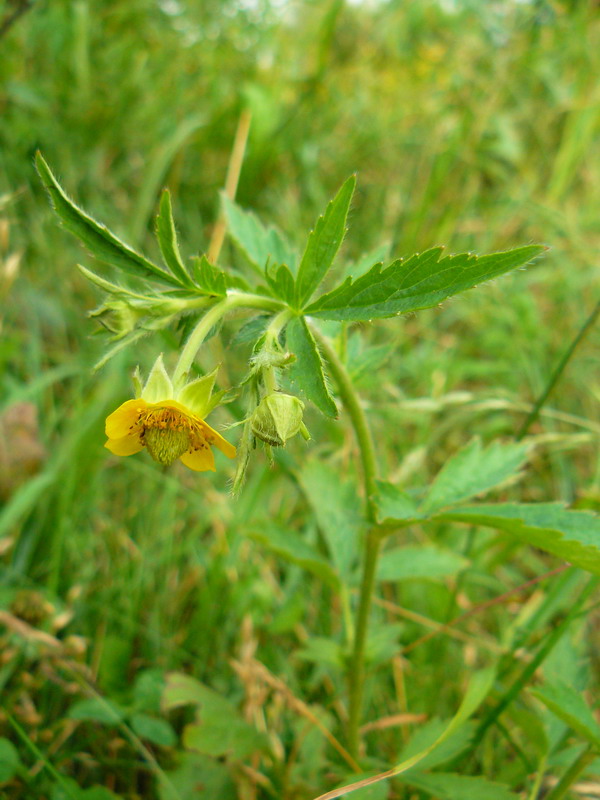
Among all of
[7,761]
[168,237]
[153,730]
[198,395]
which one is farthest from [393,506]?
[7,761]

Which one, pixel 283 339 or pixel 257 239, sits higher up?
pixel 257 239

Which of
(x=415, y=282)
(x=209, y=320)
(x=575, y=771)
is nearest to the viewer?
(x=415, y=282)

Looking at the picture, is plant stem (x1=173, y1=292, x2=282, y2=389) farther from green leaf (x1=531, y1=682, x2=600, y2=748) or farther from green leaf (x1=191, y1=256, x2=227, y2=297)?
green leaf (x1=531, y1=682, x2=600, y2=748)

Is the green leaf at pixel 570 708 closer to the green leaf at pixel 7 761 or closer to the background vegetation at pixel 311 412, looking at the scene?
the background vegetation at pixel 311 412

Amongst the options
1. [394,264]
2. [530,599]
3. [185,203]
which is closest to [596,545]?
[394,264]

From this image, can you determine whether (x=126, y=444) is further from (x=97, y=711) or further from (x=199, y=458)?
(x=97, y=711)

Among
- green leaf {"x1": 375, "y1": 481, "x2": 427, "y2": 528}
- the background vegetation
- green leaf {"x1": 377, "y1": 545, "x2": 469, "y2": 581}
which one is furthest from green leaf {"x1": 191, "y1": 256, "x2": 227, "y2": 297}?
green leaf {"x1": 377, "y1": 545, "x2": 469, "y2": 581}

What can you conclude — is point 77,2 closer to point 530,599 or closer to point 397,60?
point 397,60
